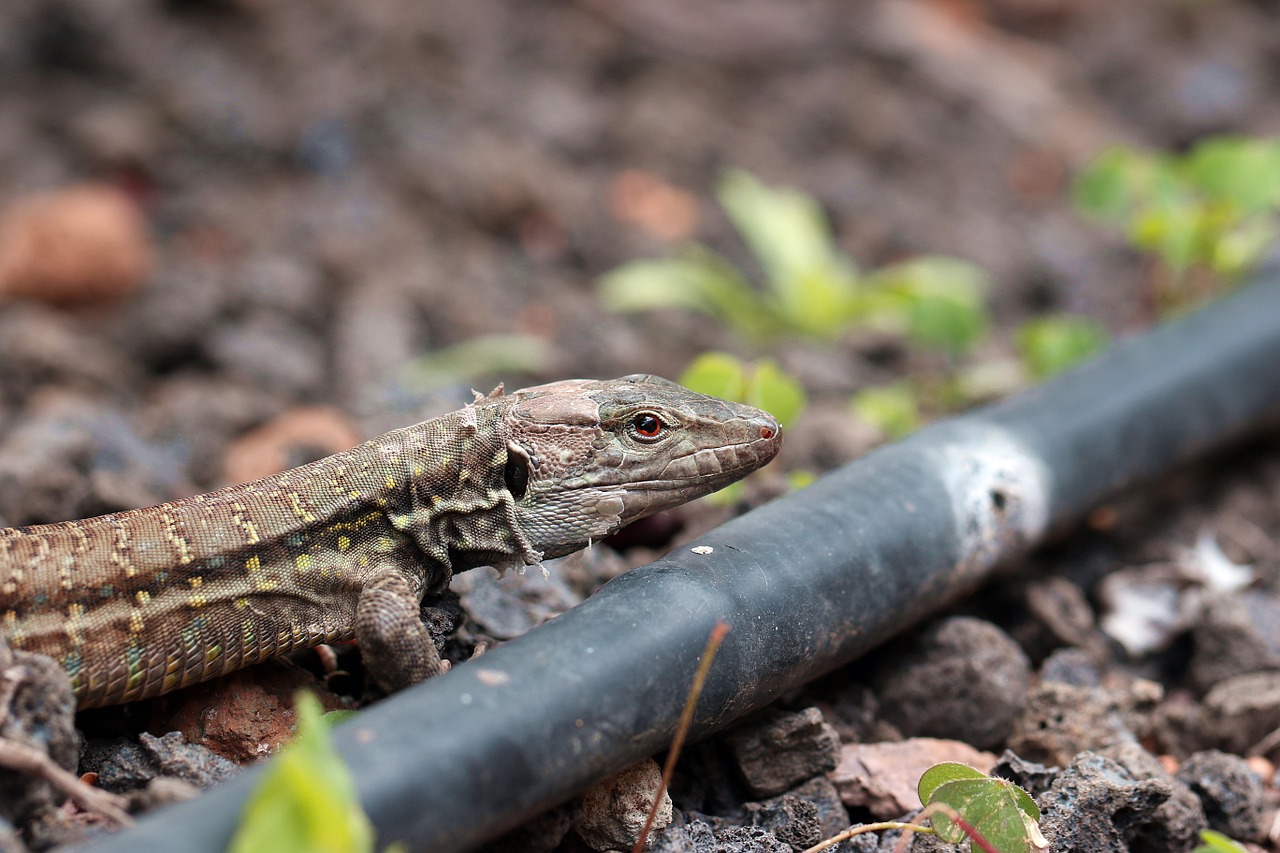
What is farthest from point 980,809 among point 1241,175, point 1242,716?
point 1241,175

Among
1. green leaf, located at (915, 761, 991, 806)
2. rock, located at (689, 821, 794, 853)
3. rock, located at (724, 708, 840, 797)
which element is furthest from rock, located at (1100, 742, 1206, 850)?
rock, located at (689, 821, 794, 853)

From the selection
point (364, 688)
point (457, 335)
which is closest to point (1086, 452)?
point (364, 688)

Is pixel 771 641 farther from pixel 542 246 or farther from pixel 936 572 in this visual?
pixel 542 246

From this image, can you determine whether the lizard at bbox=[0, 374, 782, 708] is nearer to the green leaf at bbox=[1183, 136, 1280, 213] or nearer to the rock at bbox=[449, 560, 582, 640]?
the rock at bbox=[449, 560, 582, 640]

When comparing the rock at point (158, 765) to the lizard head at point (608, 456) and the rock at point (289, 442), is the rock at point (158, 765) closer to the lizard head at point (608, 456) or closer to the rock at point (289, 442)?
the lizard head at point (608, 456)

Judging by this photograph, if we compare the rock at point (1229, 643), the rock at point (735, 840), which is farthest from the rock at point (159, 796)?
the rock at point (1229, 643)

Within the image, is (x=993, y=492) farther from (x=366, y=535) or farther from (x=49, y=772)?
(x=49, y=772)
